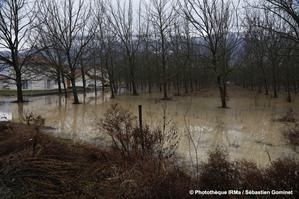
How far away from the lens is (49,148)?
15.5ft

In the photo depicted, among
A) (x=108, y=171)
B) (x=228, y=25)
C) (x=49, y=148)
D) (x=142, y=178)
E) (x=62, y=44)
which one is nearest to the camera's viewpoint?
(x=142, y=178)

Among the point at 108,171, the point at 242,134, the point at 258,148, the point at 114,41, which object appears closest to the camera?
the point at 108,171

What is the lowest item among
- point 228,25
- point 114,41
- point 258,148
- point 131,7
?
point 258,148

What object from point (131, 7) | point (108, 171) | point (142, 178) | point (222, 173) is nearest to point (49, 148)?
point (108, 171)

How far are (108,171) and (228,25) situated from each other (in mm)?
13301

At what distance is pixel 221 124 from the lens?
8.76m

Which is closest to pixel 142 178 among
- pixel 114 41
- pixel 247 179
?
pixel 247 179

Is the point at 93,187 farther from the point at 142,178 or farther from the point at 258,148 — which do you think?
the point at 258,148

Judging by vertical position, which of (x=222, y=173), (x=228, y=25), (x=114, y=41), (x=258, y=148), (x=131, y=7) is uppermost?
(x=131, y=7)

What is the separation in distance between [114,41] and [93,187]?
24203mm

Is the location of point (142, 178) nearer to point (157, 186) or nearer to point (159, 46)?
point (157, 186)

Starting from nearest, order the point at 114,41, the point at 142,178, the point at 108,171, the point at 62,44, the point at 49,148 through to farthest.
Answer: the point at 142,178, the point at 108,171, the point at 49,148, the point at 62,44, the point at 114,41

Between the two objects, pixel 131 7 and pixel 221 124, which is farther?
pixel 131 7

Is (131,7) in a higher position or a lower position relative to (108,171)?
higher
